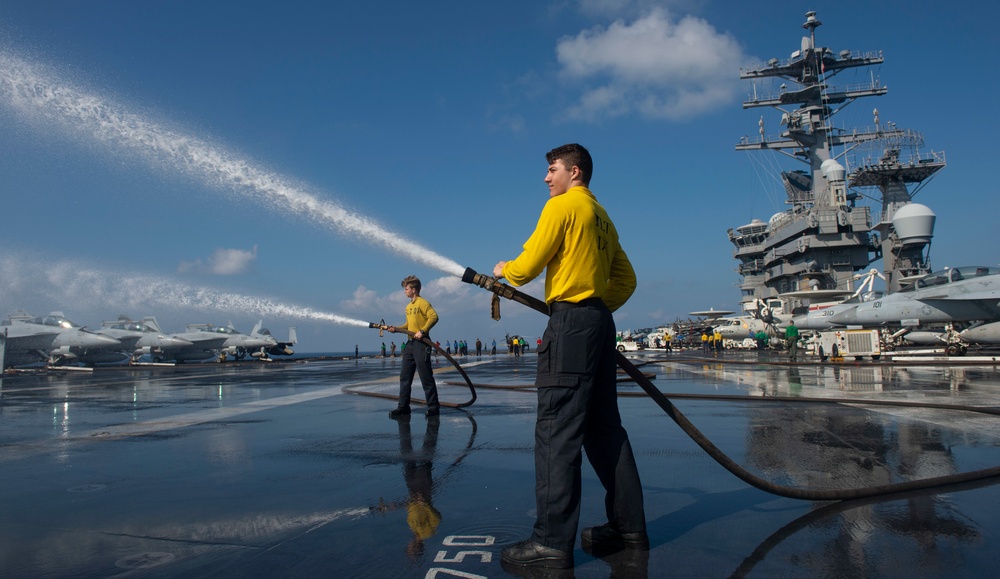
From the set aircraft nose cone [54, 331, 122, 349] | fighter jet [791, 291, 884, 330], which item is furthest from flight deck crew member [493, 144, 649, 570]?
aircraft nose cone [54, 331, 122, 349]

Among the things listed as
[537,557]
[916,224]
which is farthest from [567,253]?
[916,224]

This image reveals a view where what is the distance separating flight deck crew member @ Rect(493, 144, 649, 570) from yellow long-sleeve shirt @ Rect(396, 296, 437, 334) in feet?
16.5

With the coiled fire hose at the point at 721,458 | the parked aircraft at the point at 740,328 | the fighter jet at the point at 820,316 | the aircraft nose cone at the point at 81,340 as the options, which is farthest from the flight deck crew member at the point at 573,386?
the parked aircraft at the point at 740,328

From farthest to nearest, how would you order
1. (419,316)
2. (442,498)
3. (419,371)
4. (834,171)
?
(834,171)
(419,316)
(419,371)
(442,498)

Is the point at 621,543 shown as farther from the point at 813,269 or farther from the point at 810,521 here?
the point at 813,269

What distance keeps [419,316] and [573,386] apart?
18.5 ft

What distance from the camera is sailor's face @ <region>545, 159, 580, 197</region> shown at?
3.33m

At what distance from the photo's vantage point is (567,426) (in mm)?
2807

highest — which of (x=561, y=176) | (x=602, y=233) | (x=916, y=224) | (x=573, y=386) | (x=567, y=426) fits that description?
(x=916, y=224)

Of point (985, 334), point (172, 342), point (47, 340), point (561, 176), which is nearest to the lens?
point (561, 176)

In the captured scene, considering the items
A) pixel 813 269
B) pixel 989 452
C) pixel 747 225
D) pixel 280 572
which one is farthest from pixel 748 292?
pixel 280 572

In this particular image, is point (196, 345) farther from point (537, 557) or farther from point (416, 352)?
point (537, 557)

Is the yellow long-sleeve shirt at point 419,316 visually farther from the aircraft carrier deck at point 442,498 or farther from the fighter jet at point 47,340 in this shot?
the fighter jet at point 47,340

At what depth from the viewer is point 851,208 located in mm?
50750
